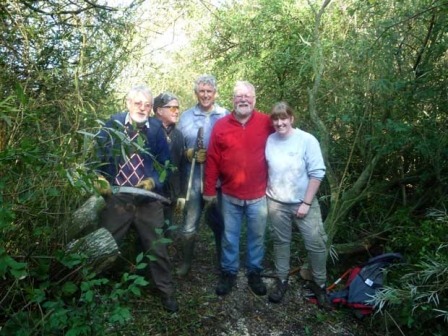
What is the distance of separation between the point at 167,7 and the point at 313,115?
225 cm

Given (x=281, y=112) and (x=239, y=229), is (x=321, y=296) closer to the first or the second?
(x=239, y=229)

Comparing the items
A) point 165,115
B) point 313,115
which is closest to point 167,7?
point 165,115

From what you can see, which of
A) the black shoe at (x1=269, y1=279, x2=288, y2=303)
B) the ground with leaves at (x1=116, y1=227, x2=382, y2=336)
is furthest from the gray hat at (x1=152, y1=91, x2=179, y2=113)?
the black shoe at (x1=269, y1=279, x2=288, y2=303)

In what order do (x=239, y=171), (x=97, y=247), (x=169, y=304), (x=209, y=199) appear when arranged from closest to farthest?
(x=97, y=247), (x=169, y=304), (x=239, y=171), (x=209, y=199)

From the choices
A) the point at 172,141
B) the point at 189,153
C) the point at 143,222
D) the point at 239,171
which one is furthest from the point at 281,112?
the point at 143,222

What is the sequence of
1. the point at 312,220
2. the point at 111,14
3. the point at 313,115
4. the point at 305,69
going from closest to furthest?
the point at 312,220 < the point at 111,14 < the point at 313,115 < the point at 305,69

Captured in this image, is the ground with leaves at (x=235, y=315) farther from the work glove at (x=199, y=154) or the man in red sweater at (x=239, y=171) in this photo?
the work glove at (x=199, y=154)

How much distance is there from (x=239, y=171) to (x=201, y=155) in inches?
17.1

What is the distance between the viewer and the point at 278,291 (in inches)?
162

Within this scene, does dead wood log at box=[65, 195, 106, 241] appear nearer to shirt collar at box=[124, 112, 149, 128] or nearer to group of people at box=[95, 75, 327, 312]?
group of people at box=[95, 75, 327, 312]

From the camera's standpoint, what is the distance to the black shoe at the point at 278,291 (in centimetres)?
407

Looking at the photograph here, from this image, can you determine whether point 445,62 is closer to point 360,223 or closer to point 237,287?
point 360,223

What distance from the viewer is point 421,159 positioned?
16.8 ft

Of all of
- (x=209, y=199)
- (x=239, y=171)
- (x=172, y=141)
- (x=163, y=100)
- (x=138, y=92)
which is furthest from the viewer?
(x=163, y=100)
